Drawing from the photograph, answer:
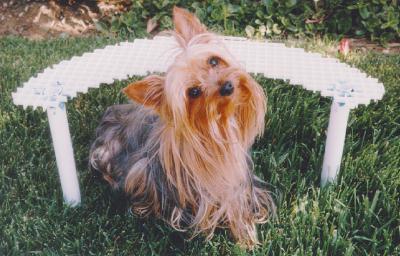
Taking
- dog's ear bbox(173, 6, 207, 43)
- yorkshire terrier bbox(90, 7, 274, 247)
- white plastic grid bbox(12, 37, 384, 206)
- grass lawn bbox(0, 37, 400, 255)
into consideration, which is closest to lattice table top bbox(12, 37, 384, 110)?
white plastic grid bbox(12, 37, 384, 206)

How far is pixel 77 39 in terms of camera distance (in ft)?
15.8

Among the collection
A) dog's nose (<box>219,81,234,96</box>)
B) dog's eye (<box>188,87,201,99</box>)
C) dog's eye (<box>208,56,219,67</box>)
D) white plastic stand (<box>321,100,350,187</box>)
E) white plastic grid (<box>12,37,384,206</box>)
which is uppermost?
dog's eye (<box>208,56,219,67</box>)

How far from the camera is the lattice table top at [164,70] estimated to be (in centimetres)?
250

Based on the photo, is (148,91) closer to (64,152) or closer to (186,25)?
(186,25)

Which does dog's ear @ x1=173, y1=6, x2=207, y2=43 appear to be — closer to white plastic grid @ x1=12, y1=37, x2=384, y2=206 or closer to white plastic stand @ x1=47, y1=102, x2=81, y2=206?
white plastic grid @ x1=12, y1=37, x2=384, y2=206

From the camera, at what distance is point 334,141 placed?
2.63 m

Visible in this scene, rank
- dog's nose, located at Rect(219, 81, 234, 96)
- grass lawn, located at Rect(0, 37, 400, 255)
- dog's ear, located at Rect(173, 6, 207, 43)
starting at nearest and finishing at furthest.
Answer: dog's nose, located at Rect(219, 81, 234, 96) < dog's ear, located at Rect(173, 6, 207, 43) < grass lawn, located at Rect(0, 37, 400, 255)

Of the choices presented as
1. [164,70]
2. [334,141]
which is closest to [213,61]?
[164,70]

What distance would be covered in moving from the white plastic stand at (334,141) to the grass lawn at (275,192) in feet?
0.26

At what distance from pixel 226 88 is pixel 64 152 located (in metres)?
0.95

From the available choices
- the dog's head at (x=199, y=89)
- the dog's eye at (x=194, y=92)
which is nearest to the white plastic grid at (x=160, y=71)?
the dog's head at (x=199, y=89)

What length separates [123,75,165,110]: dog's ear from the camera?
6.51 ft

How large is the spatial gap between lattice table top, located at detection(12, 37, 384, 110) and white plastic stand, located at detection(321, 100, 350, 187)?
0.17ft

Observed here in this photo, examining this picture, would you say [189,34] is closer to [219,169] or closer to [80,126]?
[219,169]
